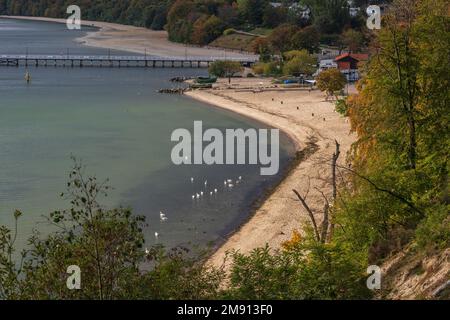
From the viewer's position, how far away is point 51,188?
31.9m

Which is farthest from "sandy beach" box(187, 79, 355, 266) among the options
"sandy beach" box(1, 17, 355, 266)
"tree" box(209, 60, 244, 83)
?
"tree" box(209, 60, 244, 83)

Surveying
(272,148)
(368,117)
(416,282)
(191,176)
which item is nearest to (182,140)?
(272,148)

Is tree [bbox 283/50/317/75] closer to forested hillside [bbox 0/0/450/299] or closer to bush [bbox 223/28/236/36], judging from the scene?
bush [bbox 223/28/236/36]

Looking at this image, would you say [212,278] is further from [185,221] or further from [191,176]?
[191,176]

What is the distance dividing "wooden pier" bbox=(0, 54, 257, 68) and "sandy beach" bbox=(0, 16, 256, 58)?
5.47 meters

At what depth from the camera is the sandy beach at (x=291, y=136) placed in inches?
993

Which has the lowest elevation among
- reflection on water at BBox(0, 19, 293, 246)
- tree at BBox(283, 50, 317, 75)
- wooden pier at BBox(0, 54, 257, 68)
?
wooden pier at BBox(0, 54, 257, 68)

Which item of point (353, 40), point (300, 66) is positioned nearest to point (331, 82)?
point (300, 66)

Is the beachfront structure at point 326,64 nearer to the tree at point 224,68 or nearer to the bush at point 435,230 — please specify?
the tree at point 224,68

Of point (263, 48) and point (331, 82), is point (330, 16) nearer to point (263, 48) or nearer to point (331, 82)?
point (263, 48)

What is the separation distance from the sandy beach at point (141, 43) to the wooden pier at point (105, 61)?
5469 mm

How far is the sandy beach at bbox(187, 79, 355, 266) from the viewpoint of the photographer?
25234 mm
